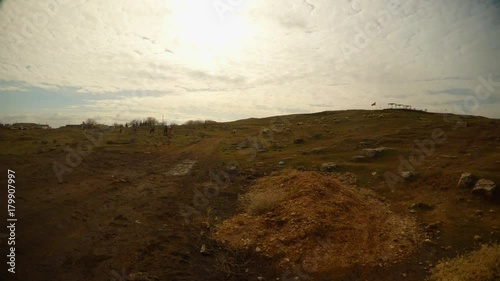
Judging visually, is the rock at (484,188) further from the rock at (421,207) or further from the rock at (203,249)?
the rock at (203,249)

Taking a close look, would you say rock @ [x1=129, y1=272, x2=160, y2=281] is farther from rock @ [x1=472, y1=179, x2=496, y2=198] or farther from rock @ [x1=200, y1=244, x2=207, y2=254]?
rock @ [x1=472, y1=179, x2=496, y2=198]

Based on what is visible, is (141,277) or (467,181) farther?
(467,181)

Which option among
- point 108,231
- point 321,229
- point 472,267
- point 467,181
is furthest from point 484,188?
point 108,231

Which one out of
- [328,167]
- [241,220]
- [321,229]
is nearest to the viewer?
[321,229]

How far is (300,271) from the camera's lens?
8.73 meters

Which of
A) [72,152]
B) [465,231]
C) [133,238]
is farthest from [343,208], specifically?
[72,152]

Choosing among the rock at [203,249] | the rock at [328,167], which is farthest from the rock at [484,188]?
the rock at [203,249]

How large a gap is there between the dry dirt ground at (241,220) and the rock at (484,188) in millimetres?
259

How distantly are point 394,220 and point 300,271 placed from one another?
5623 millimetres

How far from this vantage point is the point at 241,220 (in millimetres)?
12102

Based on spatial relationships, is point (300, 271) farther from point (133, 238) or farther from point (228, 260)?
point (133, 238)

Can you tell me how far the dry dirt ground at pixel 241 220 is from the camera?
8462 millimetres

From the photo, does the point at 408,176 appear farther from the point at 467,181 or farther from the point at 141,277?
the point at 141,277

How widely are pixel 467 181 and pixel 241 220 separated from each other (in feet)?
35.8
